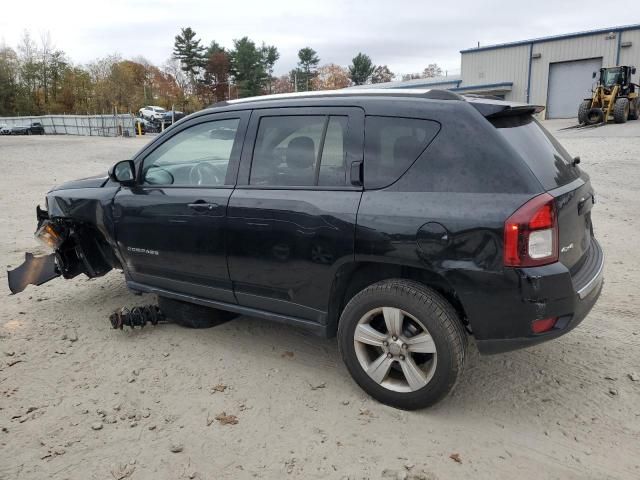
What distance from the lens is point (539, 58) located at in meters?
35.7

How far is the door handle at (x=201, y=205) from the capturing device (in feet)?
12.1

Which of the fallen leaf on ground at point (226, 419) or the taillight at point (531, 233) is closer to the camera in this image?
the taillight at point (531, 233)

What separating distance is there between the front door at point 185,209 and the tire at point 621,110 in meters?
23.2

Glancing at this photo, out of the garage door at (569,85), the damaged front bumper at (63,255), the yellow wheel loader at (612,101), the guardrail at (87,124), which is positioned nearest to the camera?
the damaged front bumper at (63,255)

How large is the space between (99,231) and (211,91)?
77.2 meters

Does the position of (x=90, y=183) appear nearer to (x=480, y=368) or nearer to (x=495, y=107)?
(x=495, y=107)

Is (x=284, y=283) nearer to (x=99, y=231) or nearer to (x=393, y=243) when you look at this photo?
(x=393, y=243)

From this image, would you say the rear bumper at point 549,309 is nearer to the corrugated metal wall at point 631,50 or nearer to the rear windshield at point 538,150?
the rear windshield at point 538,150

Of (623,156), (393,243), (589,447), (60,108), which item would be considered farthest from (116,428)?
(60,108)

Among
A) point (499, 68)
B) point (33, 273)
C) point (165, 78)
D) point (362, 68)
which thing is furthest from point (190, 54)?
point (33, 273)

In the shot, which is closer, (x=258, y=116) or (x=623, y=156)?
(x=258, y=116)

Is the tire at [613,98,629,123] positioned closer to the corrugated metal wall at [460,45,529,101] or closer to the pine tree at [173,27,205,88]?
the corrugated metal wall at [460,45,529,101]

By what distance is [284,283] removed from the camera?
3.46m

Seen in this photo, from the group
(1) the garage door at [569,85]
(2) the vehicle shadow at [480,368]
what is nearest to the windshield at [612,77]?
(1) the garage door at [569,85]
